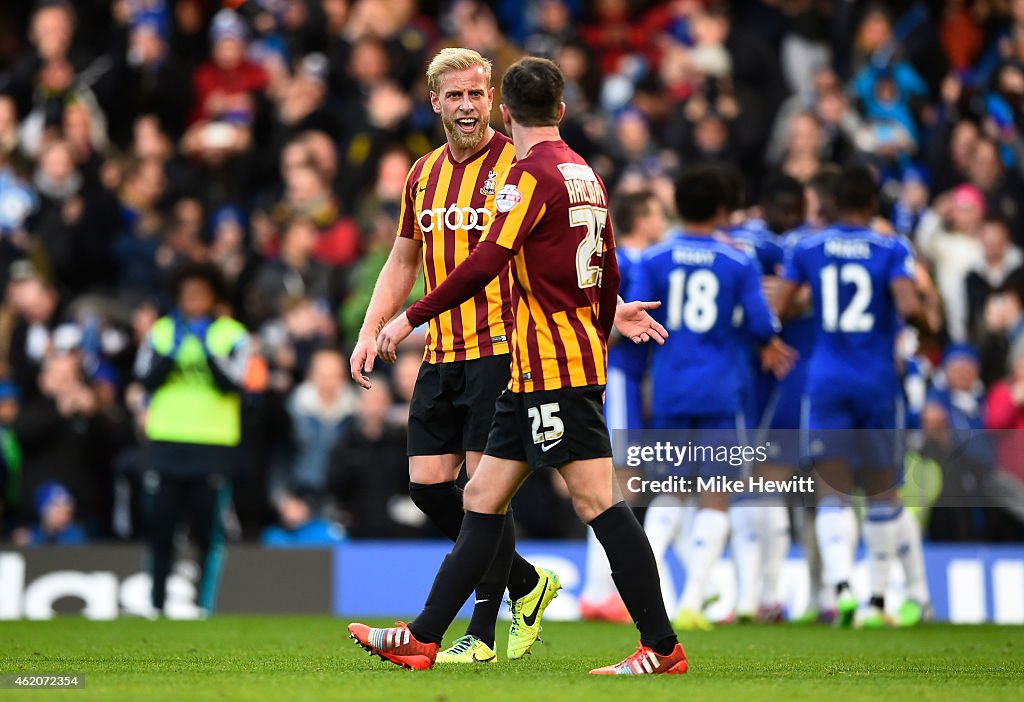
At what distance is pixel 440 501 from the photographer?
7.44 metres

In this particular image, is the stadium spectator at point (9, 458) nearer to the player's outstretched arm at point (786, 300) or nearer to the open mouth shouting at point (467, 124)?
the player's outstretched arm at point (786, 300)

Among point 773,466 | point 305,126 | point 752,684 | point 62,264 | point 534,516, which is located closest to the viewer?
point 752,684

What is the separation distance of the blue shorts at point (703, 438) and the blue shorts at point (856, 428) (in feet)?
1.47

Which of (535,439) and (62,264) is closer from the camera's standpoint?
(535,439)

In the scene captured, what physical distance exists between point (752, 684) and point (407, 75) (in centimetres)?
1104

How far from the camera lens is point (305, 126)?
1620cm

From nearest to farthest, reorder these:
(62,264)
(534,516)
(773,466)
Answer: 1. (773,466)
2. (534,516)
3. (62,264)

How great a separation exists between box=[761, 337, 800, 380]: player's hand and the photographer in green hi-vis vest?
11.8 feet

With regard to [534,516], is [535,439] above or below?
above

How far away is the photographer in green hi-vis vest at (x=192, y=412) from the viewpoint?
1162cm

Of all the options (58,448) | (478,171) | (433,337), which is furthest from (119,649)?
(58,448)

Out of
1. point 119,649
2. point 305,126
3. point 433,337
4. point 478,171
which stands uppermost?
point 305,126

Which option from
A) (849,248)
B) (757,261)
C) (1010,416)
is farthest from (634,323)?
(1010,416)

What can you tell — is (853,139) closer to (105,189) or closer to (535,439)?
(105,189)
